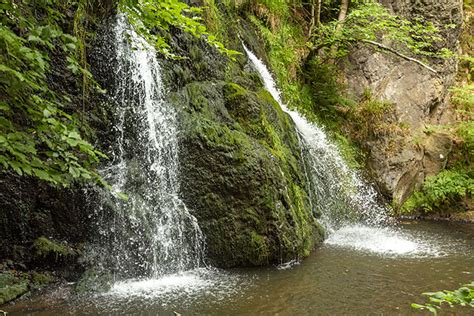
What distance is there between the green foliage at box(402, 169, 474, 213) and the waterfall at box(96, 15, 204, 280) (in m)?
7.41

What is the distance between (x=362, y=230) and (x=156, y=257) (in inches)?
200

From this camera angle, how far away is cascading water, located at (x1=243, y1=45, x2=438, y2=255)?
7.41 meters

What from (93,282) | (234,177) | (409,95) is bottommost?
(93,282)

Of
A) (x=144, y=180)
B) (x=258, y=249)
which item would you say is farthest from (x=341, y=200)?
(x=144, y=180)

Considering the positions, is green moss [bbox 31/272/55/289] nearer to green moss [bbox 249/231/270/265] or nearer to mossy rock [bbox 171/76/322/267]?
mossy rock [bbox 171/76/322/267]

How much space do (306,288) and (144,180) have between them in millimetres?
2834

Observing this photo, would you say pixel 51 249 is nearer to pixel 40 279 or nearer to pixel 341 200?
pixel 40 279

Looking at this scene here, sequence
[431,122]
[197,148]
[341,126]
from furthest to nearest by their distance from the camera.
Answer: [431,122] → [341,126] → [197,148]

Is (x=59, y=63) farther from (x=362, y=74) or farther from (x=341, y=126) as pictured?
(x=362, y=74)

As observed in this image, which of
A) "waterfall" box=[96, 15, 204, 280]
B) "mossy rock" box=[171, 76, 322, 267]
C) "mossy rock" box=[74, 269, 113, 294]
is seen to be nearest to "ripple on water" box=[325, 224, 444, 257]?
"mossy rock" box=[171, 76, 322, 267]

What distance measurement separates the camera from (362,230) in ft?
27.9

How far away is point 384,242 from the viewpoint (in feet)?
24.3

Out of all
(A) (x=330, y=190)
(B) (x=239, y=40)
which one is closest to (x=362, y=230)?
(A) (x=330, y=190)

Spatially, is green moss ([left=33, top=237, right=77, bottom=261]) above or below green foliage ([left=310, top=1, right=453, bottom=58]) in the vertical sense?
below
